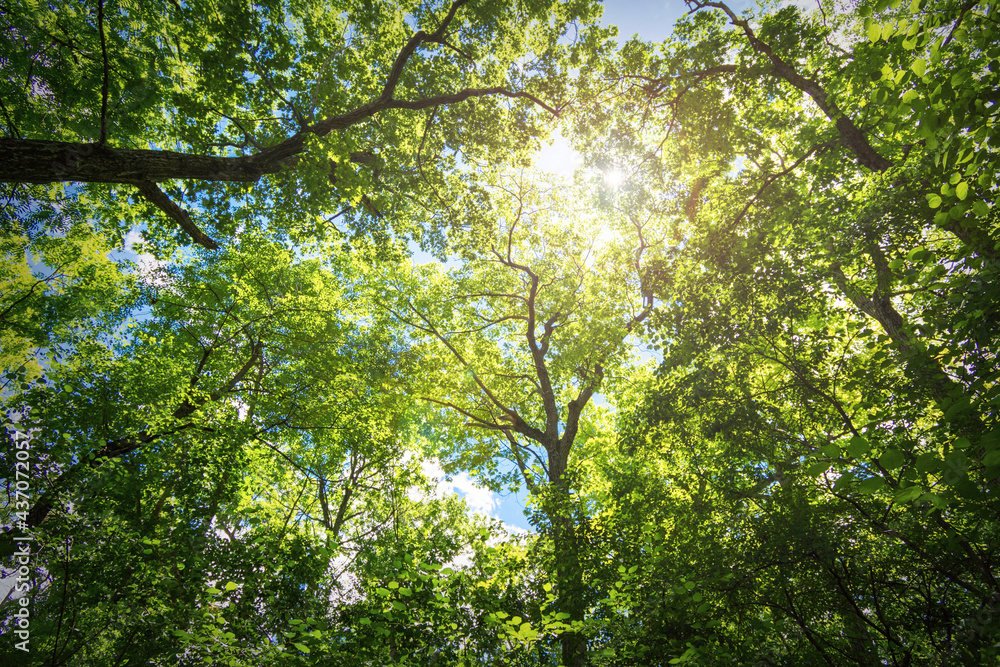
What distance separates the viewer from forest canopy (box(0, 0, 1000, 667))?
151 inches

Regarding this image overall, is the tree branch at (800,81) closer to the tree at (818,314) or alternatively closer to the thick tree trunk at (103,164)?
the tree at (818,314)

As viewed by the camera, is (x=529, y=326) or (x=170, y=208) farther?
(x=529, y=326)

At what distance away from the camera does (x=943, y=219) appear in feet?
7.64

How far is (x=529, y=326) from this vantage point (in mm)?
13070

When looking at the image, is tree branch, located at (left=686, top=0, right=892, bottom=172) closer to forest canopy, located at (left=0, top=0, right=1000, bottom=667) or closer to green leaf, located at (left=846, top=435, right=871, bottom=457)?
forest canopy, located at (left=0, top=0, right=1000, bottom=667)

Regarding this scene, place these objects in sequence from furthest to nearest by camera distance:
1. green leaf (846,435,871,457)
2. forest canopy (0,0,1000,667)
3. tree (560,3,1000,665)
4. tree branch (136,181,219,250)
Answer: tree branch (136,181,219,250)
forest canopy (0,0,1000,667)
tree (560,3,1000,665)
green leaf (846,435,871,457)

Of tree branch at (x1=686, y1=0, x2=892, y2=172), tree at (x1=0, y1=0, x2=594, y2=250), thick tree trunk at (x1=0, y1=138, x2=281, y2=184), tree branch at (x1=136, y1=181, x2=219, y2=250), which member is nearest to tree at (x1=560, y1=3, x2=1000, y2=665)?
tree branch at (x1=686, y1=0, x2=892, y2=172)

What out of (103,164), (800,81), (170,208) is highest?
(800,81)

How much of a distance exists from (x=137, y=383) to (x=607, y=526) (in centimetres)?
1117

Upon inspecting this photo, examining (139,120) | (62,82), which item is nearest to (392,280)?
(139,120)

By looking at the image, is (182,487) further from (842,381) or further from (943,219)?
(842,381)

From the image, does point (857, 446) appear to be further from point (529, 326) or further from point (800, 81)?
point (529, 326)

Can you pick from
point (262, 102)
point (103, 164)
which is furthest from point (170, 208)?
point (262, 102)

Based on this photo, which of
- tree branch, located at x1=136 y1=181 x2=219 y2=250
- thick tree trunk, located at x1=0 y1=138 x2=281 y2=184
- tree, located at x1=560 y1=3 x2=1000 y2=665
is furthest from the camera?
tree branch, located at x1=136 y1=181 x2=219 y2=250
